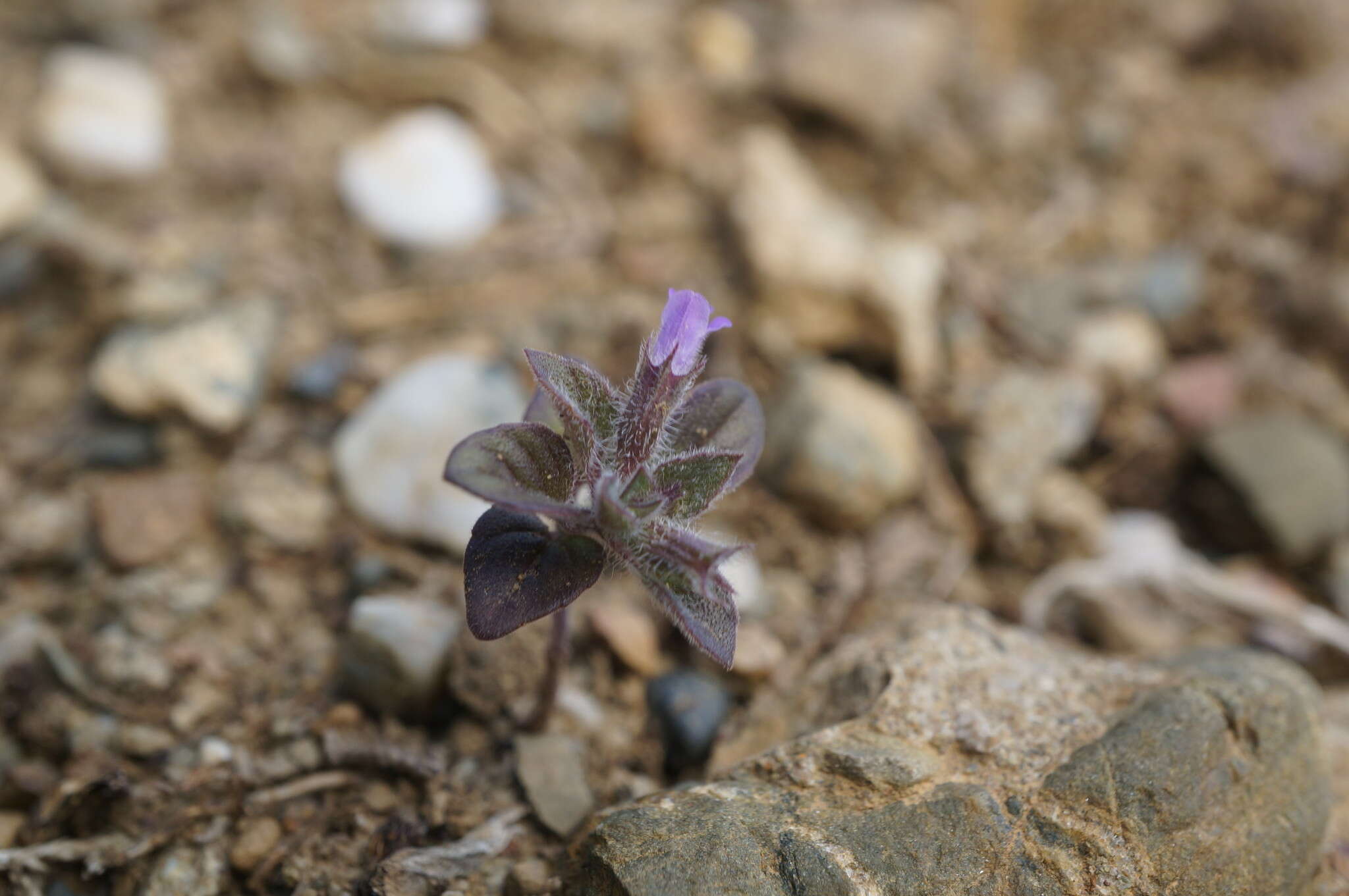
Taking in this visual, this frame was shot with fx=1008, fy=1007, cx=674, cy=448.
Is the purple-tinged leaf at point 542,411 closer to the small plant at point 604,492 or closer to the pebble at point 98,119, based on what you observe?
the small plant at point 604,492

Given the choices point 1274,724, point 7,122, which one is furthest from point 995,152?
point 7,122

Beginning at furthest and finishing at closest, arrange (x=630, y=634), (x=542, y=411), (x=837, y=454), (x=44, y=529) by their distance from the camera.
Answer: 1. (x=837, y=454)
2. (x=44, y=529)
3. (x=630, y=634)
4. (x=542, y=411)

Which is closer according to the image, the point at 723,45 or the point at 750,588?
the point at 750,588

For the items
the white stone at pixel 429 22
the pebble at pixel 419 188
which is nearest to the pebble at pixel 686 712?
the pebble at pixel 419 188

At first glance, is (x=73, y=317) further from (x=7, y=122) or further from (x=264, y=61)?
(x=264, y=61)

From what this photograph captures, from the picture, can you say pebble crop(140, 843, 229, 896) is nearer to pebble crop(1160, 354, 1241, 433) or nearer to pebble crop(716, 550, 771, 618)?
pebble crop(716, 550, 771, 618)

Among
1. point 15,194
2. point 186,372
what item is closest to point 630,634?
point 186,372

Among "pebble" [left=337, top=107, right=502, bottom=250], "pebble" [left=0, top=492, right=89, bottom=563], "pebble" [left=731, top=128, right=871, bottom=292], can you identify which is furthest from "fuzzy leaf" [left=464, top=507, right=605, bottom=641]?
"pebble" [left=337, top=107, right=502, bottom=250]

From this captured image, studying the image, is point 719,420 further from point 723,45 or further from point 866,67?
point 723,45
